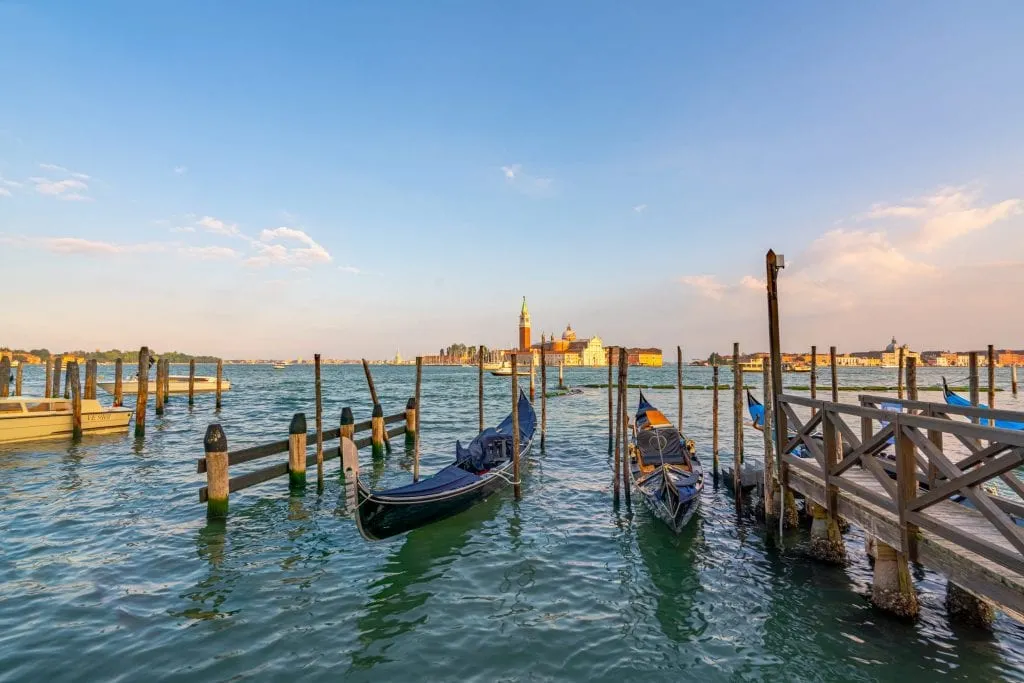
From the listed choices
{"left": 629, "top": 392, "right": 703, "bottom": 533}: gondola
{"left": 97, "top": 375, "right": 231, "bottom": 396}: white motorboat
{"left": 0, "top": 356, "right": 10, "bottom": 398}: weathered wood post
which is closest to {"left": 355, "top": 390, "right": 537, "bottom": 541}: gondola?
{"left": 629, "top": 392, "right": 703, "bottom": 533}: gondola

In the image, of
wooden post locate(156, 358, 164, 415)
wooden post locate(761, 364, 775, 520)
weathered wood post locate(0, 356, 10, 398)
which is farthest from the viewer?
wooden post locate(156, 358, 164, 415)

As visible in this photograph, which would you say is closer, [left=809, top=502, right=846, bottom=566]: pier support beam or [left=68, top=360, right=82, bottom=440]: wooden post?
[left=809, top=502, right=846, bottom=566]: pier support beam

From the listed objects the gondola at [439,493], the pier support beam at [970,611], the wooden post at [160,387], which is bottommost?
the pier support beam at [970,611]

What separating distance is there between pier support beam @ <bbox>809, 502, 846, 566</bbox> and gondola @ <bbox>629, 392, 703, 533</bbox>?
206 centimetres

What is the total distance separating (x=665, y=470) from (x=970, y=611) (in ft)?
15.1

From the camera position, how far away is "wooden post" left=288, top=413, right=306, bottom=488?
1170 centimetres

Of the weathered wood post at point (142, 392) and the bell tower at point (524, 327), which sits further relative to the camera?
the bell tower at point (524, 327)

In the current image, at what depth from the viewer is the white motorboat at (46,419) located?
17.7 m

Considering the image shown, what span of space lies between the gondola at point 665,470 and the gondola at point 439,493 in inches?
129

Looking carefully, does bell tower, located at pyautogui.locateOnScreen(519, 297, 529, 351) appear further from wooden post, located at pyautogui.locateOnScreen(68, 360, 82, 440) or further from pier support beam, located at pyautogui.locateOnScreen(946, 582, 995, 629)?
pier support beam, located at pyautogui.locateOnScreen(946, 582, 995, 629)

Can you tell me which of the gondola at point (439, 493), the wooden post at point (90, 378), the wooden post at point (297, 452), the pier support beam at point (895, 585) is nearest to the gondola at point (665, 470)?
the gondola at point (439, 493)

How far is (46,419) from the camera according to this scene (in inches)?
727

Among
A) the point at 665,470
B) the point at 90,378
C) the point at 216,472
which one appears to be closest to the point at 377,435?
the point at 216,472

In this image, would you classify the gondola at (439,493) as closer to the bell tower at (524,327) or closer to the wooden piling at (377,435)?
the wooden piling at (377,435)
